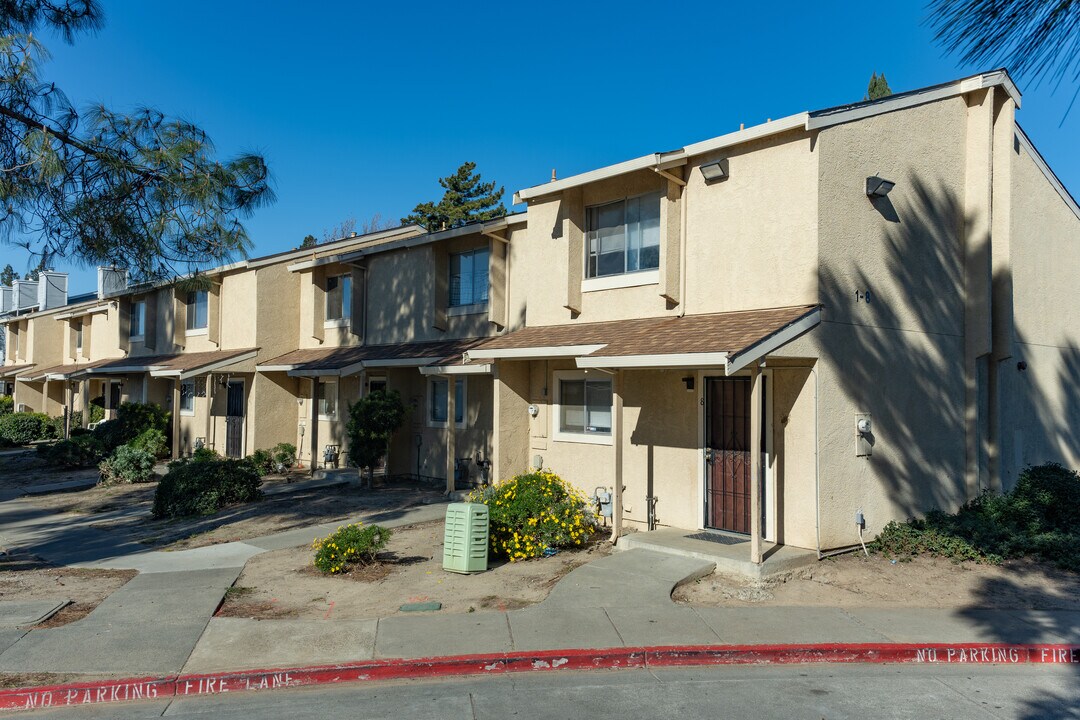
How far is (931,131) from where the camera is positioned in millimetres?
10820

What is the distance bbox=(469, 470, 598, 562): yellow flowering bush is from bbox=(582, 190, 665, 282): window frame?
11.4 feet

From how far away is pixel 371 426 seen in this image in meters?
15.8

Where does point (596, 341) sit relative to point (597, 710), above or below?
above

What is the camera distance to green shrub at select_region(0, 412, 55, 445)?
2936 centimetres

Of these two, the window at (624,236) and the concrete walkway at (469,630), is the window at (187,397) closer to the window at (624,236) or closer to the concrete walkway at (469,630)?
the concrete walkway at (469,630)

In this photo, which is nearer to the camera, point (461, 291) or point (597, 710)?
point (597, 710)

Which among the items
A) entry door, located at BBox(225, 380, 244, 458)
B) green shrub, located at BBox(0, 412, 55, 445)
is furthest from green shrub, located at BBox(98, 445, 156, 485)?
green shrub, located at BBox(0, 412, 55, 445)

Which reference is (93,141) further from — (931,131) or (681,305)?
(931,131)

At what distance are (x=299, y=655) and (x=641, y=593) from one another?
12.4ft

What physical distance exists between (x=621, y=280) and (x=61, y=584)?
8940mm

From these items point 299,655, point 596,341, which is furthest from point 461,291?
point 299,655

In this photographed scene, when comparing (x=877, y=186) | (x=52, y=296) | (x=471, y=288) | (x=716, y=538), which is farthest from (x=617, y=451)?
(x=52, y=296)

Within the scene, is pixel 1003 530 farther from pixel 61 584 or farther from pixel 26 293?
pixel 26 293

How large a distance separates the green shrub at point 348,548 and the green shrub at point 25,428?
89.0ft
